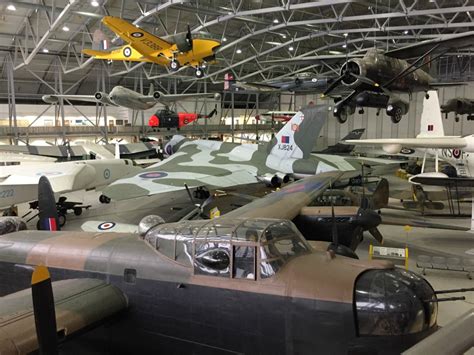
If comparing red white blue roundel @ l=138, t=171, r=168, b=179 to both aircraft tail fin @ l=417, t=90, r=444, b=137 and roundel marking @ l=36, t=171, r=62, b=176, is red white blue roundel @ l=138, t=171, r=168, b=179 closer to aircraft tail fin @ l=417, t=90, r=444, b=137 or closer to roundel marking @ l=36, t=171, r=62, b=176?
roundel marking @ l=36, t=171, r=62, b=176

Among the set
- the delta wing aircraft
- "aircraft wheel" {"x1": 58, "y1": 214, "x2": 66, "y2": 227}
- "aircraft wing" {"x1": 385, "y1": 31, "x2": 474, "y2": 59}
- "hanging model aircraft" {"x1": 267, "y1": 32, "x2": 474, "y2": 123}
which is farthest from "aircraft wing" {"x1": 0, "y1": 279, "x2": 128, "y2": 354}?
"aircraft wheel" {"x1": 58, "y1": 214, "x2": 66, "y2": 227}

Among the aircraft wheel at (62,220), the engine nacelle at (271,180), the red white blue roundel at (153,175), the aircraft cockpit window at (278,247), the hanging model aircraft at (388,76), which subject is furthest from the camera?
the engine nacelle at (271,180)

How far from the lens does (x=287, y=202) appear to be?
848 centimetres

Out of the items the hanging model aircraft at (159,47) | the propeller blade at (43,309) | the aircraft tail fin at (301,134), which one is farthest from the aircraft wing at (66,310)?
the hanging model aircraft at (159,47)

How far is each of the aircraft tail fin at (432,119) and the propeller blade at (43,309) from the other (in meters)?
14.9

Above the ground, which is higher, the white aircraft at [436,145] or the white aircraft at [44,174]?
the white aircraft at [436,145]

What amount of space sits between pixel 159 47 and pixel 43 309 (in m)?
14.7

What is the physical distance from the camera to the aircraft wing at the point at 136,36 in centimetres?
1473

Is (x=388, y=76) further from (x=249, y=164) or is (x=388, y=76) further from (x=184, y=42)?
(x=184, y=42)

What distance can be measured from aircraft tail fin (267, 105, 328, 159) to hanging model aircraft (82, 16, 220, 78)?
514 centimetres

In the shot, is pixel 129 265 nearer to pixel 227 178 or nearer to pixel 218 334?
pixel 218 334

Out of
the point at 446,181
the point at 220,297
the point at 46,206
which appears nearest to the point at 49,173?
the point at 46,206

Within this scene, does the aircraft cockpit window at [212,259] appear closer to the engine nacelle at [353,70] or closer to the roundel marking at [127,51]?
the engine nacelle at [353,70]

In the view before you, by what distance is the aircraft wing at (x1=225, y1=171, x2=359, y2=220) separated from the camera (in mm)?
7754
